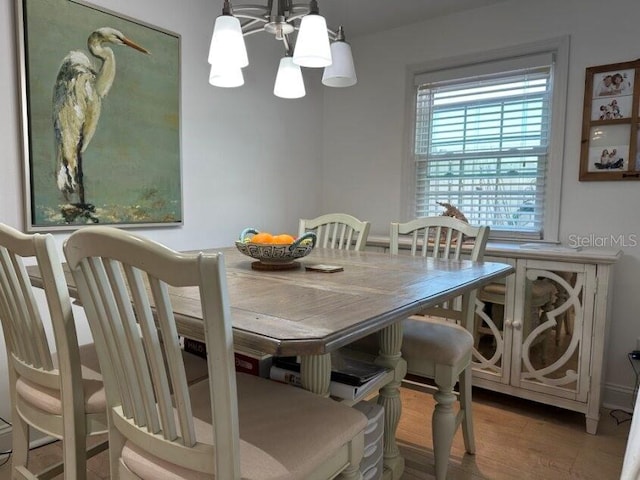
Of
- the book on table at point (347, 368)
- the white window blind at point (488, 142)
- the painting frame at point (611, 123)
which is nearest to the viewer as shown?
the book on table at point (347, 368)

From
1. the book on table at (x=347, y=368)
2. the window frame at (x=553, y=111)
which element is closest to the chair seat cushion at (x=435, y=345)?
the book on table at (x=347, y=368)

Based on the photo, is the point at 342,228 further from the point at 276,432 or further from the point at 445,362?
the point at 276,432

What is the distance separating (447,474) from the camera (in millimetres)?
1800

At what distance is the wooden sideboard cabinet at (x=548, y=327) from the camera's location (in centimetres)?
211

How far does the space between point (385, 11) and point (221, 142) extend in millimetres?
1351

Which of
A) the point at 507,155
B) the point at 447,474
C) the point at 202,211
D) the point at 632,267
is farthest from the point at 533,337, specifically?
the point at 202,211

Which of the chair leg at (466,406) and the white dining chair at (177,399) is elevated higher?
the white dining chair at (177,399)

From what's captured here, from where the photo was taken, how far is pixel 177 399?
0.83 m

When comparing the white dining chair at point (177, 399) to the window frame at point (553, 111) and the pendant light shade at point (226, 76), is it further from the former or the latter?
the window frame at point (553, 111)

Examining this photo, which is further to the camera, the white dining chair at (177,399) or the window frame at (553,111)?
the window frame at (553,111)

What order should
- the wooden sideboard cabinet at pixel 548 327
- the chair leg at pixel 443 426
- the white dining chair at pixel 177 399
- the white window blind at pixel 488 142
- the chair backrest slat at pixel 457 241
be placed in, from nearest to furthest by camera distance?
the white dining chair at pixel 177 399
the chair leg at pixel 443 426
the chair backrest slat at pixel 457 241
the wooden sideboard cabinet at pixel 548 327
the white window blind at pixel 488 142

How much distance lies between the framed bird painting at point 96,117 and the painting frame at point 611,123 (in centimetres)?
224

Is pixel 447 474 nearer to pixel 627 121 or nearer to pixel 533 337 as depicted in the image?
pixel 533 337

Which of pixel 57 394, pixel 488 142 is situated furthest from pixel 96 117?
pixel 488 142
